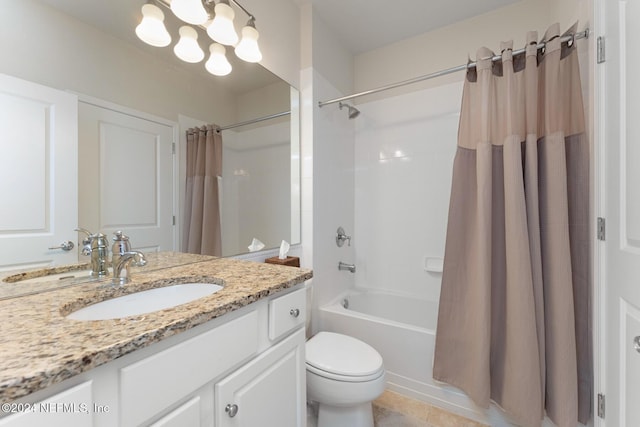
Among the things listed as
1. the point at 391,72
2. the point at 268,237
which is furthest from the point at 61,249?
the point at 391,72

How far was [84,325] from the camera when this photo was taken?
54 centimetres

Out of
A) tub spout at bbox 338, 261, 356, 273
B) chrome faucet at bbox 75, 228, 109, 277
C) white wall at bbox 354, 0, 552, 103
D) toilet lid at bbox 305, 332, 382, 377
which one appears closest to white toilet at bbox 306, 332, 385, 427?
toilet lid at bbox 305, 332, 382, 377

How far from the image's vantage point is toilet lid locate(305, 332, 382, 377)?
1199 mm

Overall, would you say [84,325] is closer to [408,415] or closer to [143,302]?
[143,302]

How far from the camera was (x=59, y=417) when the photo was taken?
0.40 m

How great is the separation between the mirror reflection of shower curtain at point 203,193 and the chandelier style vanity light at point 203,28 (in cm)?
34

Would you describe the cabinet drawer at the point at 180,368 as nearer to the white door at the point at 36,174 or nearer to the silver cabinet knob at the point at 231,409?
the silver cabinet knob at the point at 231,409

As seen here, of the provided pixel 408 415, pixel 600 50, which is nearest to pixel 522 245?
pixel 600 50

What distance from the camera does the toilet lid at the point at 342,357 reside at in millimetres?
1199

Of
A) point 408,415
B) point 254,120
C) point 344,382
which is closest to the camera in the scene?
point 344,382

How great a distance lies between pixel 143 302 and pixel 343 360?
2.94 ft

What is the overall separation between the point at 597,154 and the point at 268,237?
62.5 inches

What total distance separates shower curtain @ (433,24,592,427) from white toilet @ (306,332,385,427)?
470mm

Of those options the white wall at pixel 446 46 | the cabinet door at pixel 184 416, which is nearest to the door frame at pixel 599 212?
the white wall at pixel 446 46
